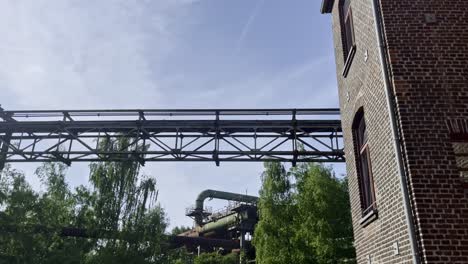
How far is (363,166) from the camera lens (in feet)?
26.7

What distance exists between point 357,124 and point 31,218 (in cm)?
1507

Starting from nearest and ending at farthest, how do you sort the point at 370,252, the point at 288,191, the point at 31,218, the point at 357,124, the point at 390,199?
the point at 390,199, the point at 370,252, the point at 357,124, the point at 31,218, the point at 288,191

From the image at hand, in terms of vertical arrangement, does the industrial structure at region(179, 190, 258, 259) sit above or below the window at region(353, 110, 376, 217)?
above

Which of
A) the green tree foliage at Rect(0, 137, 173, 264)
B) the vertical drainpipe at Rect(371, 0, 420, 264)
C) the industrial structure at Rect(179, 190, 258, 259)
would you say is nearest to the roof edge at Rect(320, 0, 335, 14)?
the vertical drainpipe at Rect(371, 0, 420, 264)

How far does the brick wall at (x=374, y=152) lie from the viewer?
5.88 metres

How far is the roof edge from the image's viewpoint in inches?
415

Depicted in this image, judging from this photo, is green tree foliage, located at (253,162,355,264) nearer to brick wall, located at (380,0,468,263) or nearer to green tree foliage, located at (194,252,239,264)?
green tree foliage, located at (194,252,239,264)

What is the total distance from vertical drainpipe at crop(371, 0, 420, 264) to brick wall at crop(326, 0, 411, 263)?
0.18 metres

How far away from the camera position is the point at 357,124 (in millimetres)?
8430

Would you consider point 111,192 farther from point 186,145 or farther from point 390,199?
point 390,199

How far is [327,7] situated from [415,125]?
5854mm

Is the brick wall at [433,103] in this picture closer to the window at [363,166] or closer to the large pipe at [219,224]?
the window at [363,166]

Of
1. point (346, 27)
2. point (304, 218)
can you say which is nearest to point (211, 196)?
point (304, 218)

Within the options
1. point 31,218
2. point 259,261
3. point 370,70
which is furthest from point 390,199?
→ point 31,218
